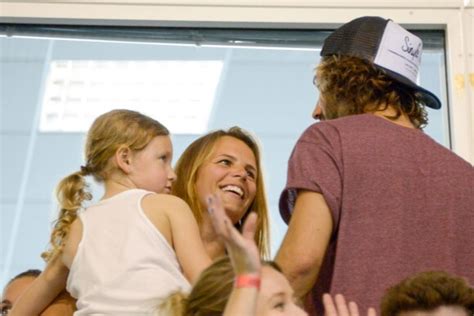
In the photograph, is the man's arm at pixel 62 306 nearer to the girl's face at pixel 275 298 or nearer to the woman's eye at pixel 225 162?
the woman's eye at pixel 225 162

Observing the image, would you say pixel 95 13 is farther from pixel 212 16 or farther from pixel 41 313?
pixel 41 313

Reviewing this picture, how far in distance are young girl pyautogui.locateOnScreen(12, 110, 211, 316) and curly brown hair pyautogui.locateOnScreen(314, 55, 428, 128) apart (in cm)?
39

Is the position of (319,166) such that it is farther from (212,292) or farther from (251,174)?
(251,174)

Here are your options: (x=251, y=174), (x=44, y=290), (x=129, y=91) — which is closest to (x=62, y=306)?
(x=44, y=290)

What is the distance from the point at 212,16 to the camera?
3.45m

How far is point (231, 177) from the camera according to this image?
2727mm

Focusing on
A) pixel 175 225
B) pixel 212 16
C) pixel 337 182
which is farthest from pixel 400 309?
pixel 212 16

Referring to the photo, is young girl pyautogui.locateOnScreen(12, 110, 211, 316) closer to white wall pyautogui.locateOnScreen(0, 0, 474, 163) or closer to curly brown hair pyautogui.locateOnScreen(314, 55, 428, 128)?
curly brown hair pyautogui.locateOnScreen(314, 55, 428, 128)

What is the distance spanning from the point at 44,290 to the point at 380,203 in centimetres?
79

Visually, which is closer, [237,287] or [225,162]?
[237,287]

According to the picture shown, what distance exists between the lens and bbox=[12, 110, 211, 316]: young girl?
7.11 ft

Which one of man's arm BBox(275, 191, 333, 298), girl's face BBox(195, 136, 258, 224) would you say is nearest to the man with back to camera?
man's arm BBox(275, 191, 333, 298)

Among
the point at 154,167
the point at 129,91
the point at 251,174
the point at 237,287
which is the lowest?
the point at 237,287

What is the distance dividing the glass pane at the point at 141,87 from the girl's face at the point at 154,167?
921 mm
